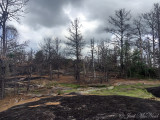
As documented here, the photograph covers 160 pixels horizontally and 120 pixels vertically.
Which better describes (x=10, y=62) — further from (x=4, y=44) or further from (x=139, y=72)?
(x=139, y=72)

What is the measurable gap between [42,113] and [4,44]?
25.3 ft

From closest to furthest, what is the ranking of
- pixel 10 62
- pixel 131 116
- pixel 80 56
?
pixel 131 116
pixel 10 62
pixel 80 56

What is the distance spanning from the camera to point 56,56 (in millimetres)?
23719

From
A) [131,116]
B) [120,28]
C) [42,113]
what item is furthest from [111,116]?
[120,28]

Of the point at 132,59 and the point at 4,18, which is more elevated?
the point at 4,18

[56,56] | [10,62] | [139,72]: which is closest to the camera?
[10,62]

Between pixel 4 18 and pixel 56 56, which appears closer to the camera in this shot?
pixel 4 18

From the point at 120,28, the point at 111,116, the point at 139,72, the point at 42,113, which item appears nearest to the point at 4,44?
the point at 42,113

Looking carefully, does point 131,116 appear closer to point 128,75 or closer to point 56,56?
point 128,75

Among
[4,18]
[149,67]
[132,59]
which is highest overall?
[4,18]

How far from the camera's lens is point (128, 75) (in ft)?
69.3

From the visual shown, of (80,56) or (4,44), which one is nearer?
(4,44)

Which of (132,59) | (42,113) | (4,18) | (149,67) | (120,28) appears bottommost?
(42,113)

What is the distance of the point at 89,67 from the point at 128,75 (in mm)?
6407
